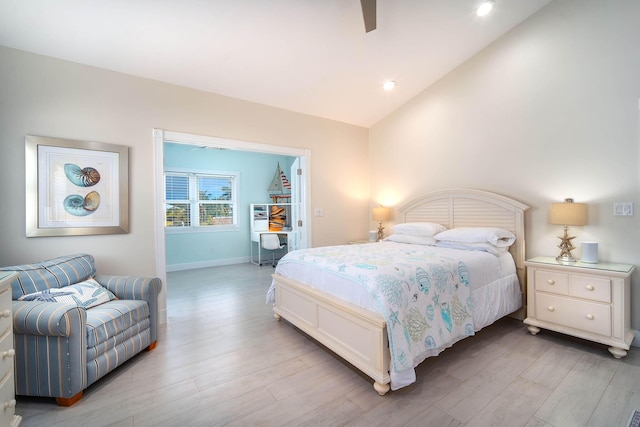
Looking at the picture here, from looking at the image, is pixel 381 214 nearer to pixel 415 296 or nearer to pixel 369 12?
pixel 415 296

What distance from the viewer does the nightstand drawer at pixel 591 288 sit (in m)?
2.31

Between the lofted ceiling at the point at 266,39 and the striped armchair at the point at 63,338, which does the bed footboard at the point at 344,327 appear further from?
the lofted ceiling at the point at 266,39

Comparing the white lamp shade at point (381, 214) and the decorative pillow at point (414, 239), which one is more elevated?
the white lamp shade at point (381, 214)

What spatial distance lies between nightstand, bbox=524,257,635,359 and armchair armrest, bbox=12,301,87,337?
141 inches

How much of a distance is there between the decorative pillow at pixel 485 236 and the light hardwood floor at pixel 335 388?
2.90 feet

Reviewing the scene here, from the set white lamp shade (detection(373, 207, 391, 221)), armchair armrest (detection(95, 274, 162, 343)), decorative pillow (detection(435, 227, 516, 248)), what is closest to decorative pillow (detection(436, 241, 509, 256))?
decorative pillow (detection(435, 227, 516, 248))

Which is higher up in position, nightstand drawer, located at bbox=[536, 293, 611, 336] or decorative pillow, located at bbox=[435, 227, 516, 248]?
decorative pillow, located at bbox=[435, 227, 516, 248]

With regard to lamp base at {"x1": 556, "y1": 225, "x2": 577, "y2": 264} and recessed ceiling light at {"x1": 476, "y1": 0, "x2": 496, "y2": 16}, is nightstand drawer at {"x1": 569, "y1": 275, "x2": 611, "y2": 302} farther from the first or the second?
recessed ceiling light at {"x1": 476, "y1": 0, "x2": 496, "y2": 16}

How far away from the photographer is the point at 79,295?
218 centimetres

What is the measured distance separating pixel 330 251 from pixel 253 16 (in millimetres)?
2234

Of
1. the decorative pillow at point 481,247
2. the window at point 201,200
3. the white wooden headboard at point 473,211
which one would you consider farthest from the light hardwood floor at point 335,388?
the window at point 201,200

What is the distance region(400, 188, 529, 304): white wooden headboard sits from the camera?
3078 mm

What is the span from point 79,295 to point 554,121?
4.49 m

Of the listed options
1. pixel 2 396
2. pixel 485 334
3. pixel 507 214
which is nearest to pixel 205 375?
pixel 2 396
